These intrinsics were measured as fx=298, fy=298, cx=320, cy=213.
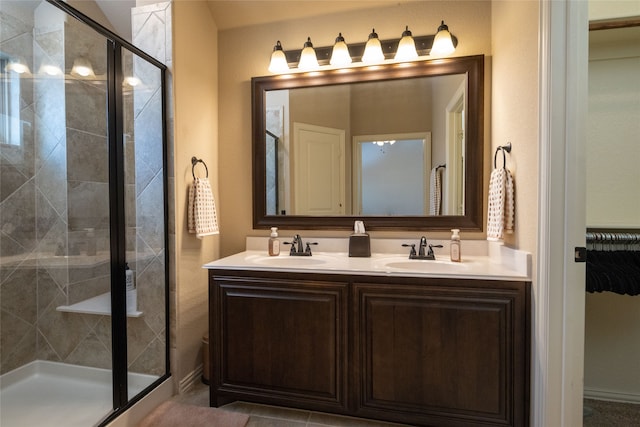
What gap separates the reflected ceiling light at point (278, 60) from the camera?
2.03 meters

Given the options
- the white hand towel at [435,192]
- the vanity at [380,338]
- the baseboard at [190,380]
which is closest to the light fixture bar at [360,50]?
the white hand towel at [435,192]

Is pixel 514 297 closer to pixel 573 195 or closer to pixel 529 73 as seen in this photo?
pixel 573 195

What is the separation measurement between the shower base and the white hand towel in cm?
197

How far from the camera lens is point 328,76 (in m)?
2.04

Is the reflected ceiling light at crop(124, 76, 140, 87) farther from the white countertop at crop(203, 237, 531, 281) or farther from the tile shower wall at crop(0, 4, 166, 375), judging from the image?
the white countertop at crop(203, 237, 531, 281)

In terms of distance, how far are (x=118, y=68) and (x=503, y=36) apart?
6.84ft

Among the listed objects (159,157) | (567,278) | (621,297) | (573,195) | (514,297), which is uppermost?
(159,157)

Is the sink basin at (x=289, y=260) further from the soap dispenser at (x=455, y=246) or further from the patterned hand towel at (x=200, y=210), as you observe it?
the soap dispenser at (x=455, y=246)

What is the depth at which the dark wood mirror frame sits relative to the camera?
184 cm

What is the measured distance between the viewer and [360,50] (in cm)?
199

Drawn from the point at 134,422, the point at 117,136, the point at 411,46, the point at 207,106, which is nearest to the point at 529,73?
the point at 411,46

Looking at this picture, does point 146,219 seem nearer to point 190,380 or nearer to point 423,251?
point 190,380

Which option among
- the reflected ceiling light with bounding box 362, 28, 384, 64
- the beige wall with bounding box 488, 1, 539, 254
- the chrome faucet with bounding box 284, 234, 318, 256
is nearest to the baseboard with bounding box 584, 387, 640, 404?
the beige wall with bounding box 488, 1, 539, 254

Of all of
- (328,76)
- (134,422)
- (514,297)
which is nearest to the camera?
(514,297)
